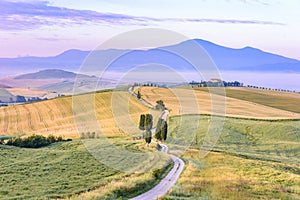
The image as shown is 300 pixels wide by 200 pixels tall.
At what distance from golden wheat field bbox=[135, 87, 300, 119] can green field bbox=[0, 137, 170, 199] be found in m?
52.4

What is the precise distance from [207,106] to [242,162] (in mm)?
64154

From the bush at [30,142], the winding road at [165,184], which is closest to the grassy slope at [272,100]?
the bush at [30,142]

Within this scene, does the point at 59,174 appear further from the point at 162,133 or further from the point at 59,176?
the point at 162,133

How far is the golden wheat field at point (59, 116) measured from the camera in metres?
92.4

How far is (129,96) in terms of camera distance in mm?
137125

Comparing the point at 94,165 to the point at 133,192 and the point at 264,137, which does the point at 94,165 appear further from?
the point at 264,137

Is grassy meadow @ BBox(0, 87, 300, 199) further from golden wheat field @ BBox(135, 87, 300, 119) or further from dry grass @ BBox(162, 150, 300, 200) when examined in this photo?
golden wheat field @ BBox(135, 87, 300, 119)

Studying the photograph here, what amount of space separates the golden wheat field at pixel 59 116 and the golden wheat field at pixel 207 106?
30.4ft

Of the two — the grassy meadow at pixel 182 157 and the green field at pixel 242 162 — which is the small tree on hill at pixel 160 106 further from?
the green field at pixel 242 162

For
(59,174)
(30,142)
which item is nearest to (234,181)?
(59,174)

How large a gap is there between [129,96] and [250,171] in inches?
3920

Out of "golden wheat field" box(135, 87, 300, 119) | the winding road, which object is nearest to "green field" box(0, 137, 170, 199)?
the winding road

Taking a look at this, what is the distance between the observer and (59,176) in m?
33.7

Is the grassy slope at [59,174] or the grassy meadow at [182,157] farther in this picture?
the grassy meadow at [182,157]
